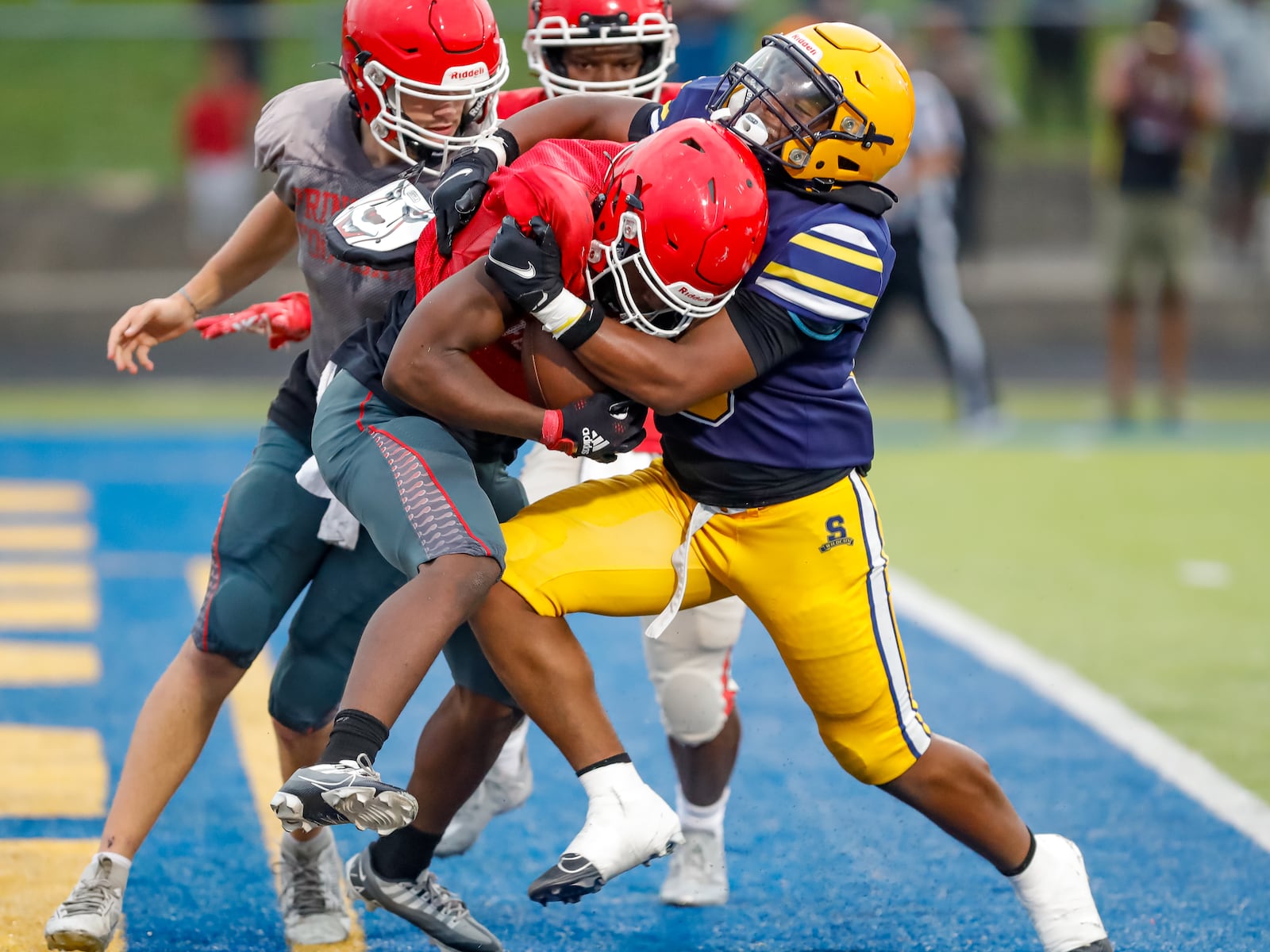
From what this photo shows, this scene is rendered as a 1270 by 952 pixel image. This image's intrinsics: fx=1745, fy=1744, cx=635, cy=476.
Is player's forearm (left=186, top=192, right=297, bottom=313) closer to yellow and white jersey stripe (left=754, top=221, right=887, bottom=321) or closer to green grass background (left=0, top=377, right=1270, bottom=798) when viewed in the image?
yellow and white jersey stripe (left=754, top=221, right=887, bottom=321)

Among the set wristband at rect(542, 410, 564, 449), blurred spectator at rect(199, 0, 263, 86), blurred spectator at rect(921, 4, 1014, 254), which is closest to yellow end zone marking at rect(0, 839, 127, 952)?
wristband at rect(542, 410, 564, 449)

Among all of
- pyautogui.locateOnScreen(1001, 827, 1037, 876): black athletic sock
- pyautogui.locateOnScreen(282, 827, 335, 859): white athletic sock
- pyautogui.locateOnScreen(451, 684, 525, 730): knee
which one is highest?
pyautogui.locateOnScreen(451, 684, 525, 730): knee

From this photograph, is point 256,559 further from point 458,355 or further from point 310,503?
point 458,355

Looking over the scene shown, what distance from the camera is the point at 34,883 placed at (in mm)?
3955

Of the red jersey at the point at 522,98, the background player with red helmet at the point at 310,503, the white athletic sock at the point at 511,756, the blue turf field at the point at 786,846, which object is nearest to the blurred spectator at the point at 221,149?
the blue turf field at the point at 786,846

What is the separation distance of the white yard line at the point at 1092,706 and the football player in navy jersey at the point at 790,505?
118 cm

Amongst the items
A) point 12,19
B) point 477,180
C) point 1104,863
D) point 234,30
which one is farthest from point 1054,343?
point 477,180

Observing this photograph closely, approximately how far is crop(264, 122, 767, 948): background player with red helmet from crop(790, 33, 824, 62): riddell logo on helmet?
227mm

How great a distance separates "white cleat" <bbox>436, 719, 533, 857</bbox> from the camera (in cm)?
440

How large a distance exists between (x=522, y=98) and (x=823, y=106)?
1.23m

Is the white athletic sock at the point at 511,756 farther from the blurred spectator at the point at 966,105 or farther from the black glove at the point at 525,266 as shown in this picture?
the blurred spectator at the point at 966,105

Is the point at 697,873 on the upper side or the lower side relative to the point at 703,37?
upper

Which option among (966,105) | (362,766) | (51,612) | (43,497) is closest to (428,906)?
(362,766)

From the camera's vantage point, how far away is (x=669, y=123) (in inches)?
144
